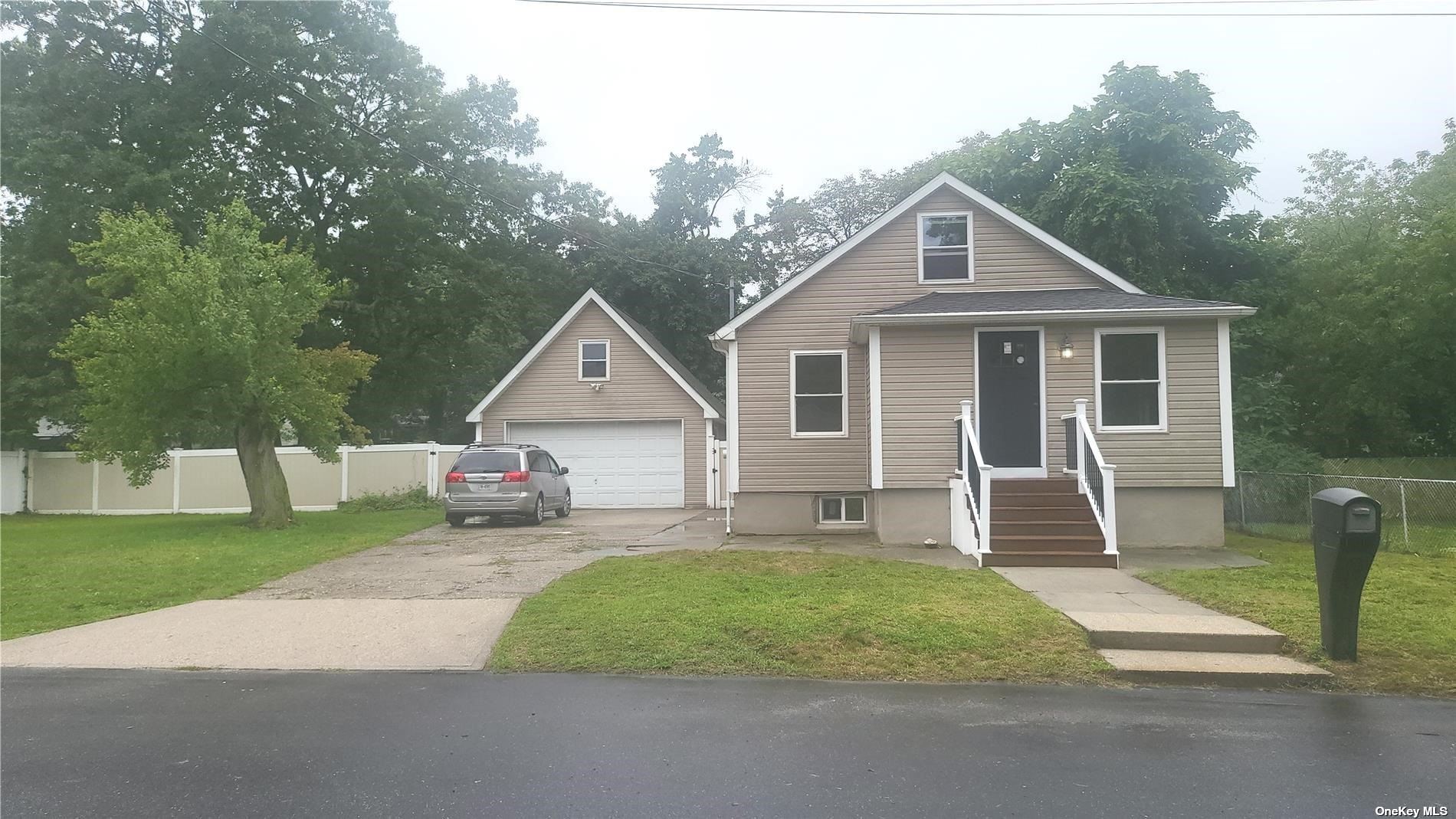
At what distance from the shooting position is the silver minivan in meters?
17.0

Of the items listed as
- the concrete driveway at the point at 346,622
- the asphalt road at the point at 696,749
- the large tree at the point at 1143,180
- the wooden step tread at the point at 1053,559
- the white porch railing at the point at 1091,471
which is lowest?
the asphalt road at the point at 696,749

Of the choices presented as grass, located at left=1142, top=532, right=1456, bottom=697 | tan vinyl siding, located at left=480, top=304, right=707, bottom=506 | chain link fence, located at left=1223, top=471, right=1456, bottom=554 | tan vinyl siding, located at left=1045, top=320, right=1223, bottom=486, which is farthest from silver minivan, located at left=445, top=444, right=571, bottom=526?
chain link fence, located at left=1223, top=471, right=1456, bottom=554

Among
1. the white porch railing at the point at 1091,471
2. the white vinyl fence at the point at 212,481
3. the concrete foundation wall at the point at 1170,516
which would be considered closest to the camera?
the white porch railing at the point at 1091,471

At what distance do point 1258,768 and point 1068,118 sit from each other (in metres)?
22.5

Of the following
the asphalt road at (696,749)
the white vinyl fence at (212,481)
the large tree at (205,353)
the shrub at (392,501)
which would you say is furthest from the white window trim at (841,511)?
the white vinyl fence at (212,481)

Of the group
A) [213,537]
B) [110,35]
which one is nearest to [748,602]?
[213,537]

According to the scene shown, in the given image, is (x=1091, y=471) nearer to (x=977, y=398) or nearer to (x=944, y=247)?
(x=977, y=398)

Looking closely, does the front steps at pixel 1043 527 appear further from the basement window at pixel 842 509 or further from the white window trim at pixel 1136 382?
the basement window at pixel 842 509

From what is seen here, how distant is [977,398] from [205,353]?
41.2 feet

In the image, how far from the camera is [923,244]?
15672 millimetres

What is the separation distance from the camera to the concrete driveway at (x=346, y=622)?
278 inches

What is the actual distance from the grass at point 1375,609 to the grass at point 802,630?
5.63ft

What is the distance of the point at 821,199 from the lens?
4044 cm

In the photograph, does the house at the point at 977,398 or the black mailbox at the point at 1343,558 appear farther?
the house at the point at 977,398
